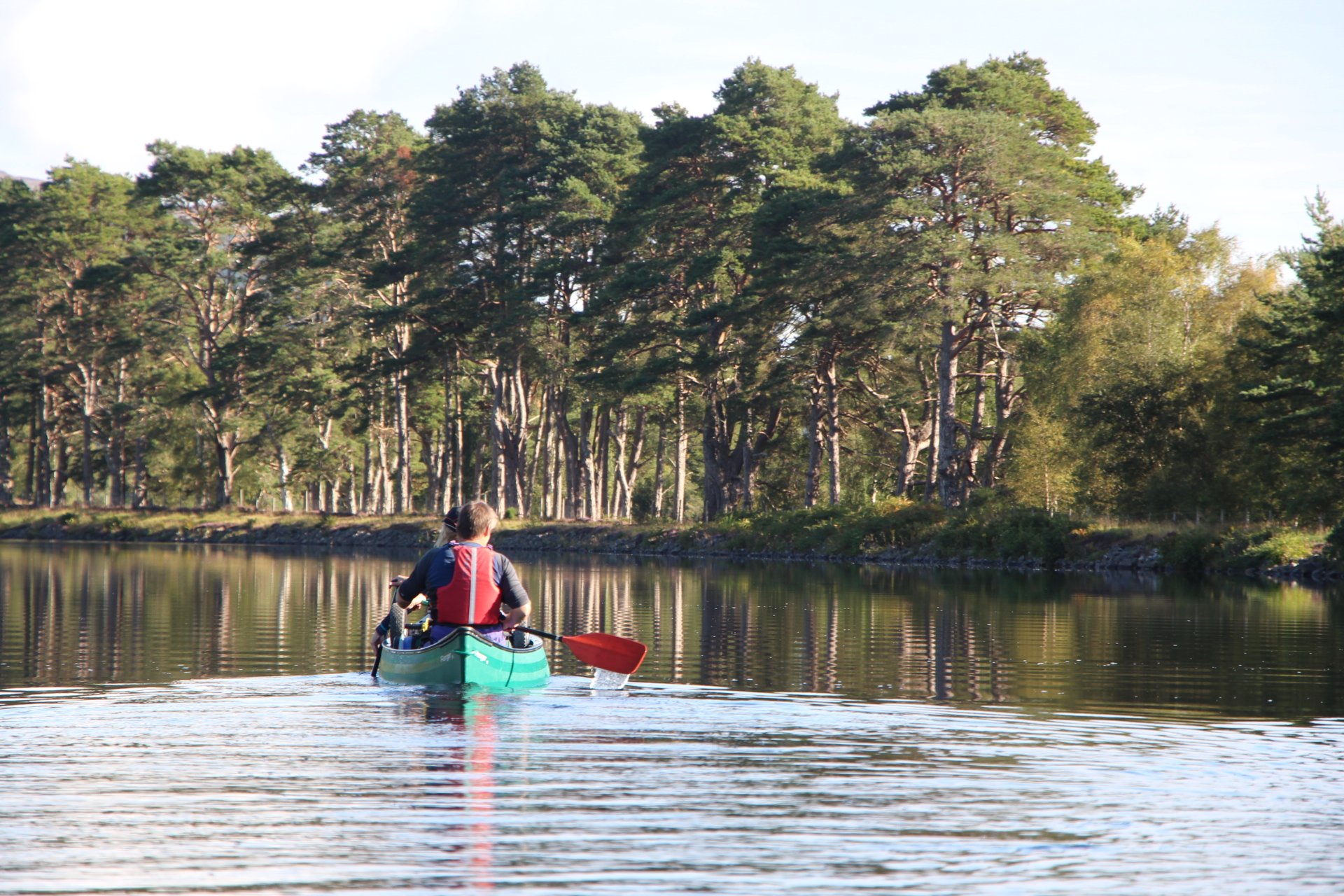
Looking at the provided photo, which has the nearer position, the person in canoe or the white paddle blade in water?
the person in canoe

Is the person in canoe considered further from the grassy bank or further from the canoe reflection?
the grassy bank

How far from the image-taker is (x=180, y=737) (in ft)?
34.3

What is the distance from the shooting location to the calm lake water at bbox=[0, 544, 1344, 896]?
6.62 m

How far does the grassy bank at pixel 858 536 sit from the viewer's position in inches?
1468

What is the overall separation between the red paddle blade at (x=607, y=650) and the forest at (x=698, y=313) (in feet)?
79.7

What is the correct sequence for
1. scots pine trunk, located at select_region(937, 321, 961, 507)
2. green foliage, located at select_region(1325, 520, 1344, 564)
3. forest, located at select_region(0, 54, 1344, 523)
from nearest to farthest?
→ green foliage, located at select_region(1325, 520, 1344, 564)
forest, located at select_region(0, 54, 1344, 523)
scots pine trunk, located at select_region(937, 321, 961, 507)

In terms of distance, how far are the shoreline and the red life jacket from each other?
25015 millimetres

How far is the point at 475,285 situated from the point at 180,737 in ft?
163

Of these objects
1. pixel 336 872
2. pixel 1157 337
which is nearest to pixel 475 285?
pixel 1157 337

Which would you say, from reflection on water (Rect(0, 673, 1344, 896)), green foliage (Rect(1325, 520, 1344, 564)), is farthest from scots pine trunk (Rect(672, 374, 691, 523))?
reflection on water (Rect(0, 673, 1344, 896))

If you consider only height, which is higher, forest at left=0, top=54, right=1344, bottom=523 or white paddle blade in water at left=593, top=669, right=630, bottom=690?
forest at left=0, top=54, right=1344, bottom=523

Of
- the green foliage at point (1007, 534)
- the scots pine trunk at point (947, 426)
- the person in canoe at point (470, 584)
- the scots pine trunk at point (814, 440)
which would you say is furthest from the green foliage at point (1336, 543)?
the person in canoe at point (470, 584)

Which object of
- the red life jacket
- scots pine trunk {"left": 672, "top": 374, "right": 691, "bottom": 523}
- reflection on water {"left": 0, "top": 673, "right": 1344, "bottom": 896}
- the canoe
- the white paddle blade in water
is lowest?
reflection on water {"left": 0, "top": 673, "right": 1344, "bottom": 896}

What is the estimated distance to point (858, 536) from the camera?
4681cm
